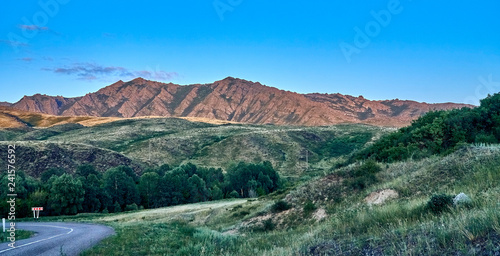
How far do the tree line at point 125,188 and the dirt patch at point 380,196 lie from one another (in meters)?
60.1

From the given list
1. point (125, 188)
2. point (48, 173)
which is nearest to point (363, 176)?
point (125, 188)

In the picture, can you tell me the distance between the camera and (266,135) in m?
177

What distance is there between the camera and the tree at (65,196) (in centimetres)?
6681

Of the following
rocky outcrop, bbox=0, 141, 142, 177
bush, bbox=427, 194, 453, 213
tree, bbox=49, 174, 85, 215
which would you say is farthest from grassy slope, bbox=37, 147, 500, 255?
rocky outcrop, bbox=0, 141, 142, 177

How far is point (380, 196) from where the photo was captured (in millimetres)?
21469

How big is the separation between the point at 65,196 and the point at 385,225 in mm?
70065

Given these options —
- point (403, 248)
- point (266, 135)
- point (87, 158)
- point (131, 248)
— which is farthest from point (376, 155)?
point (266, 135)

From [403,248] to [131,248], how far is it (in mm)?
12772

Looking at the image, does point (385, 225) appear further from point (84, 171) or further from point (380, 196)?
point (84, 171)

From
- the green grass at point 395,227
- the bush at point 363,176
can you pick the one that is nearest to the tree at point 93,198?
the green grass at point 395,227

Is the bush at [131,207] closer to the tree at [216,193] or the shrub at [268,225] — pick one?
the tree at [216,193]

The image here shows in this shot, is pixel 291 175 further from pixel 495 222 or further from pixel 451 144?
pixel 495 222

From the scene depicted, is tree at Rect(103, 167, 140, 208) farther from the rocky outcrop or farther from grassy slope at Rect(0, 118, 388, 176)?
grassy slope at Rect(0, 118, 388, 176)

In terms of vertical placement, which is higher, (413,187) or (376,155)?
(376,155)
